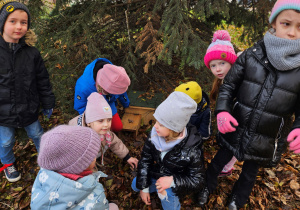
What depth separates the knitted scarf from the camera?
1624 millimetres

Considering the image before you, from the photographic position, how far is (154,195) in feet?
9.14

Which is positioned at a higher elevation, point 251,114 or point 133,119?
point 251,114

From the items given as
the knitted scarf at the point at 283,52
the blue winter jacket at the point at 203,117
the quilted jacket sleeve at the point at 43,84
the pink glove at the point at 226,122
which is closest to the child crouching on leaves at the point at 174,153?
the pink glove at the point at 226,122

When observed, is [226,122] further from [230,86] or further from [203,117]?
[203,117]

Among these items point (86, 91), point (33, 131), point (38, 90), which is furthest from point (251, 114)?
point (33, 131)

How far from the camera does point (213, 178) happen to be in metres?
2.63

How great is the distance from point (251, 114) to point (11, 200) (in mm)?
3521

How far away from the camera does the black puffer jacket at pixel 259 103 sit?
5.93 ft

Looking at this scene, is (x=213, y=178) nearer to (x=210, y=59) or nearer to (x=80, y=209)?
(x=210, y=59)

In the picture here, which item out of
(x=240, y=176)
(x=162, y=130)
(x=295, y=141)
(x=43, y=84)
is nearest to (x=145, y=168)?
(x=162, y=130)

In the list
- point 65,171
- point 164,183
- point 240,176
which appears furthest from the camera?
point 240,176

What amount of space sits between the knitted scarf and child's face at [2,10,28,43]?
2.73m

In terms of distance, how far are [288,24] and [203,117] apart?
141cm

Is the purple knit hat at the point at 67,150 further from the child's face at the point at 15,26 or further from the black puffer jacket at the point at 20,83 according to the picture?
the child's face at the point at 15,26
